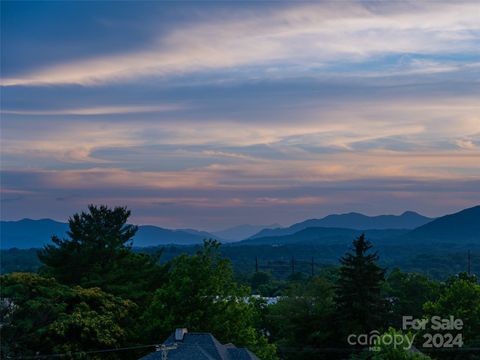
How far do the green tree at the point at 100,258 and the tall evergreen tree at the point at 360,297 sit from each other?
13.8 metres

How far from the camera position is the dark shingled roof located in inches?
1324

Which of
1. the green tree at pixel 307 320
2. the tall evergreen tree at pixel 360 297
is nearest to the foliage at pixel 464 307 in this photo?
the tall evergreen tree at pixel 360 297

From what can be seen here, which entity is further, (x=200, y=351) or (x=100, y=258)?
(x=100, y=258)

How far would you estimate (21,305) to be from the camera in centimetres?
4091

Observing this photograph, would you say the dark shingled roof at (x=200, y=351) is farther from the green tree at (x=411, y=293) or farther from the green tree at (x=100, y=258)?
the green tree at (x=411, y=293)

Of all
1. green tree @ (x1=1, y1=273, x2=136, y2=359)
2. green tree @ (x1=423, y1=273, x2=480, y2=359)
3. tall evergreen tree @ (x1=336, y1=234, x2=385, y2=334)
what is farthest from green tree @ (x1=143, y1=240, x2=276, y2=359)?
green tree @ (x1=423, y1=273, x2=480, y2=359)

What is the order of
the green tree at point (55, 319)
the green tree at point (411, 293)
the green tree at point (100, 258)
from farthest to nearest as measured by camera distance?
the green tree at point (411, 293) → the green tree at point (100, 258) → the green tree at point (55, 319)

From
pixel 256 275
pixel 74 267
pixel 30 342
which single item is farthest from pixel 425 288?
pixel 256 275

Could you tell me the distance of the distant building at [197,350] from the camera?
3362cm

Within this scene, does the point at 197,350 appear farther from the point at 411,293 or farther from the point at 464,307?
the point at 411,293

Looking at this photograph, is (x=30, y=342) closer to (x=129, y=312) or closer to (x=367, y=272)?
(x=129, y=312)

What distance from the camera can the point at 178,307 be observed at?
42250mm

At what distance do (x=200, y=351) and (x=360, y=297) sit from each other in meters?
14.3

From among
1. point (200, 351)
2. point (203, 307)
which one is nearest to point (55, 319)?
point (203, 307)
